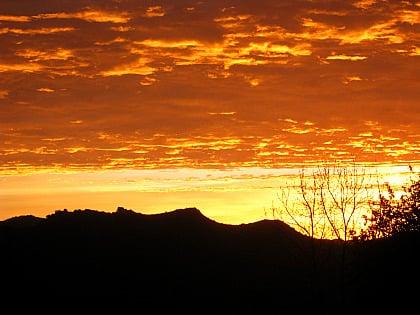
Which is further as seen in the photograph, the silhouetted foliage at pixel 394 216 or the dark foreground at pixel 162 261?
the dark foreground at pixel 162 261

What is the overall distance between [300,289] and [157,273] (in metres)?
15.4

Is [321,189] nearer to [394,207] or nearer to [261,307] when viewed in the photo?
[394,207]

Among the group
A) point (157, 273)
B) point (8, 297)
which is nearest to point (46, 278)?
point (8, 297)

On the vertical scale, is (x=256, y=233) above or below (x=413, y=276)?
above

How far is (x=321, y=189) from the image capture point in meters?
46.7

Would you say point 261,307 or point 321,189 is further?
point 261,307

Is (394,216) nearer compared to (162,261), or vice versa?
(394,216)

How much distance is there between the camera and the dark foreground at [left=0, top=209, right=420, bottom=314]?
70938mm

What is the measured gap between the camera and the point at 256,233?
8512 cm

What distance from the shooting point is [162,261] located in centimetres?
7819

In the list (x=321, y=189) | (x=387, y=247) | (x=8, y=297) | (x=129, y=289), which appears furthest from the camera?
(x=129, y=289)

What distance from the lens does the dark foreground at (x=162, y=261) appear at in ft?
233

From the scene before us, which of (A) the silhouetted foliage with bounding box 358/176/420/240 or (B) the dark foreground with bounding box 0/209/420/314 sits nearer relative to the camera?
(A) the silhouetted foliage with bounding box 358/176/420/240

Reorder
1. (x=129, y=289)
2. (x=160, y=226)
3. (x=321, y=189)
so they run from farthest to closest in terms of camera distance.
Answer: (x=160, y=226) < (x=129, y=289) < (x=321, y=189)
